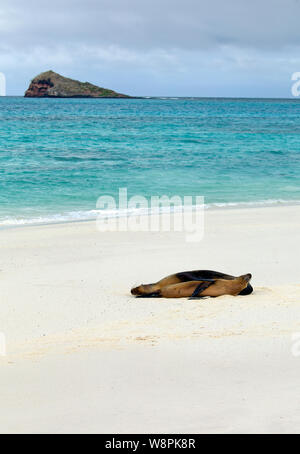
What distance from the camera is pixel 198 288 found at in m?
6.09

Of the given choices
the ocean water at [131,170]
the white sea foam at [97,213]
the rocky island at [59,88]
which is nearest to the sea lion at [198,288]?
the white sea foam at [97,213]

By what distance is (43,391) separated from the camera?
382 centimetres

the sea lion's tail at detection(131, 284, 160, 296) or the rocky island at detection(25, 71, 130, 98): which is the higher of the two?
the rocky island at detection(25, 71, 130, 98)

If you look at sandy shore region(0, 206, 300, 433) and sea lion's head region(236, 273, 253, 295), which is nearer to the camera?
sandy shore region(0, 206, 300, 433)

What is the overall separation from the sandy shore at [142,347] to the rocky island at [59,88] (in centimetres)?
15697

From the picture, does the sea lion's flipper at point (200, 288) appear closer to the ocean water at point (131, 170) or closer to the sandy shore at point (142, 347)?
the sandy shore at point (142, 347)

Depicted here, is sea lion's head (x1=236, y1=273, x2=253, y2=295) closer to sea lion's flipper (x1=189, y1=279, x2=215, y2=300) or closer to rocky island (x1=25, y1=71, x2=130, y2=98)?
sea lion's flipper (x1=189, y1=279, x2=215, y2=300)

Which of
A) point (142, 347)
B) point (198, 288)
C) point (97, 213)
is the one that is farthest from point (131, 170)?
point (142, 347)

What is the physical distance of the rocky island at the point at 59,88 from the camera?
160 m

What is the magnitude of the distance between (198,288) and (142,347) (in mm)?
1636

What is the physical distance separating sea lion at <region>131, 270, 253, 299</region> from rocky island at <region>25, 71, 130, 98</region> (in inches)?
6228

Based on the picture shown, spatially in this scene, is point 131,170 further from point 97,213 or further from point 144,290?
point 144,290

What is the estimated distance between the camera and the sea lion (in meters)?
6.11

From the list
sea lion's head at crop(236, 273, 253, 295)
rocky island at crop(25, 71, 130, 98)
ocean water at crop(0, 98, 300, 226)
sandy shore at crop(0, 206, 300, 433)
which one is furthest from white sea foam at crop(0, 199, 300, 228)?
rocky island at crop(25, 71, 130, 98)
